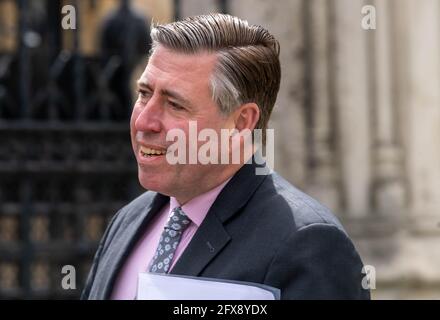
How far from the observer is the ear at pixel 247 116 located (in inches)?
88.4

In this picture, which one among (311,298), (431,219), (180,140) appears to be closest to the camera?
(311,298)

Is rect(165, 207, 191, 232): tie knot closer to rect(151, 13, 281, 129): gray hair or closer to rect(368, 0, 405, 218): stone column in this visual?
rect(151, 13, 281, 129): gray hair

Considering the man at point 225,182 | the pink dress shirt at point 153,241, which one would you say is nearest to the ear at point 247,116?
the man at point 225,182

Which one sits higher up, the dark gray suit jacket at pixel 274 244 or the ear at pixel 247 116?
the ear at pixel 247 116

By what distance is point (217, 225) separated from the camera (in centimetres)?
221

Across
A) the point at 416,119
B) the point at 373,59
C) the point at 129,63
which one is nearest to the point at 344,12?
the point at 373,59

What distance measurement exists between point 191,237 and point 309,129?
337cm

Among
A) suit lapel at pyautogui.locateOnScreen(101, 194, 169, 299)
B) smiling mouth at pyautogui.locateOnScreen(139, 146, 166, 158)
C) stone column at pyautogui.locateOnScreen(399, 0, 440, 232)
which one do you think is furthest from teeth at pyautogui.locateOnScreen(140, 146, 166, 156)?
stone column at pyautogui.locateOnScreen(399, 0, 440, 232)

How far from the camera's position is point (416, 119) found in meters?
5.60

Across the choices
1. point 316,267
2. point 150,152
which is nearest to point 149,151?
point 150,152

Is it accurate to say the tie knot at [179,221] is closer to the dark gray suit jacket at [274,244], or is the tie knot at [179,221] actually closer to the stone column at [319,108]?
the dark gray suit jacket at [274,244]

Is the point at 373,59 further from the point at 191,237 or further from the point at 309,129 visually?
the point at 191,237

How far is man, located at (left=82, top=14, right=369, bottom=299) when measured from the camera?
2.09m

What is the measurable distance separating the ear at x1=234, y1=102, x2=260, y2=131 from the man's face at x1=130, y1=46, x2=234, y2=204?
2cm
